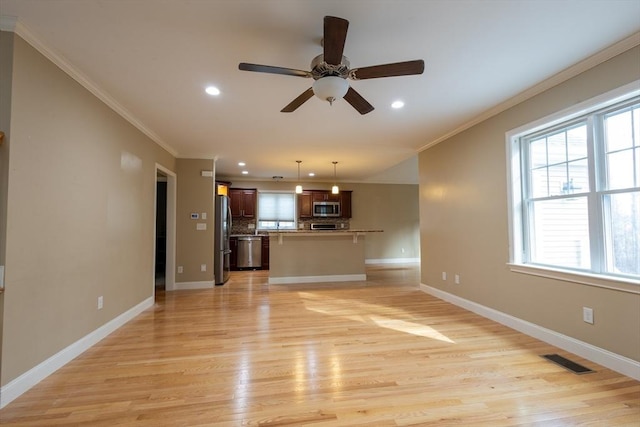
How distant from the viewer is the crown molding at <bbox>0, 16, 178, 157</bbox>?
5.96ft

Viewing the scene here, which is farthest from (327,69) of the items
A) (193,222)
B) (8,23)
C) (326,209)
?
(326,209)

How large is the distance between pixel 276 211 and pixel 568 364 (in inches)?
265

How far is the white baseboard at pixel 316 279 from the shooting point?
559cm

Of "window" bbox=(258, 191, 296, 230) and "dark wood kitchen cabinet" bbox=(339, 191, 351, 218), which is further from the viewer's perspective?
"dark wood kitchen cabinet" bbox=(339, 191, 351, 218)

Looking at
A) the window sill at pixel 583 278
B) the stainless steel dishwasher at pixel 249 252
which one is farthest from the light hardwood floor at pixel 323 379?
the stainless steel dishwasher at pixel 249 252

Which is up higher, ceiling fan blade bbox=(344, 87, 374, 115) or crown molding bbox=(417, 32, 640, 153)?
crown molding bbox=(417, 32, 640, 153)

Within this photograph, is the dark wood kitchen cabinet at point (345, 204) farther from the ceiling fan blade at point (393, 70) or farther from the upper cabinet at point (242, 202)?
the ceiling fan blade at point (393, 70)

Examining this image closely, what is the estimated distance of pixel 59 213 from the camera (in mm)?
2201

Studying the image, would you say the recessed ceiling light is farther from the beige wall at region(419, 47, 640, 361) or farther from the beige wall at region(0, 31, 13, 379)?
the beige wall at region(419, 47, 640, 361)

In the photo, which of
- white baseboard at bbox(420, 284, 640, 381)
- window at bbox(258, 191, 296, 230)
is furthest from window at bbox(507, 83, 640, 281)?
window at bbox(258, 191, 296, 230)

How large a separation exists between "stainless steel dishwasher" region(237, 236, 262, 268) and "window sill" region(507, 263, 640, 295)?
5.62 m

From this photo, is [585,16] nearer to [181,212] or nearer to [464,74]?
[464,74]

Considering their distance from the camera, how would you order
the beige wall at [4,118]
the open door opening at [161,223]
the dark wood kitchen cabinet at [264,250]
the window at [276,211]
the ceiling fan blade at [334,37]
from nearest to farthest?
the ceiling fan blade at [334,37] → the beige wall at [4,118] → the open door opening at [161,223] → the dark wood kitchen cabinet at [264,250] → the window at [276,211]

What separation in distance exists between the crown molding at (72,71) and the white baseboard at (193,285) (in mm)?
2684
